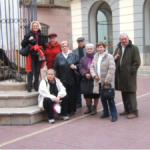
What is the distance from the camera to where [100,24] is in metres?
17.1

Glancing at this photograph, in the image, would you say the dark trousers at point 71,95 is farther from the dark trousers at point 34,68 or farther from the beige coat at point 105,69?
the dark trousers at point 34,68

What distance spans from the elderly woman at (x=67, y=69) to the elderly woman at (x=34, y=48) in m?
0.47

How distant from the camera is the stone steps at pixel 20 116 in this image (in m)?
5.41

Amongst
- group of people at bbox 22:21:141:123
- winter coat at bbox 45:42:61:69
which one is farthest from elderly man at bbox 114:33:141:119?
winter coat at bbox 45:42:61:69

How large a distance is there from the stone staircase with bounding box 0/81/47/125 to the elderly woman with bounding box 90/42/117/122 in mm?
1432

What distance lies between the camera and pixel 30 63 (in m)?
6.13

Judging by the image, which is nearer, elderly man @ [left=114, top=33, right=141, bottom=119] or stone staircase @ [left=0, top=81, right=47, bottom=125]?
stone staircase @ [left=0, top=81, right=47, bottom=125]

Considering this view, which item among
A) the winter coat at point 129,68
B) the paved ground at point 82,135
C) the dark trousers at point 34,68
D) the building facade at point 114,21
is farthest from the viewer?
the building facade at point 114,21

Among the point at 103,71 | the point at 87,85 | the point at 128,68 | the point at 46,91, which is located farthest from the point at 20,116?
the point at 128,68

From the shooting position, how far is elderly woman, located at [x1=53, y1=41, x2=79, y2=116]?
604 cm

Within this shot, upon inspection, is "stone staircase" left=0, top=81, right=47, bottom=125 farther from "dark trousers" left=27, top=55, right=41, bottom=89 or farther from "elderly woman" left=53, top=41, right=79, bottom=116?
"elderly woman" left=53, top=41, right=79, bottom=116

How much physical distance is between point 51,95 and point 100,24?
1236 cm

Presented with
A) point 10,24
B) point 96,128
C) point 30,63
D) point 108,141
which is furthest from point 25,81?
point 108,141

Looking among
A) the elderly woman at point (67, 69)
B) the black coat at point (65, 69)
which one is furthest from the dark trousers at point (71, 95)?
the black coat at point (65, 69)
